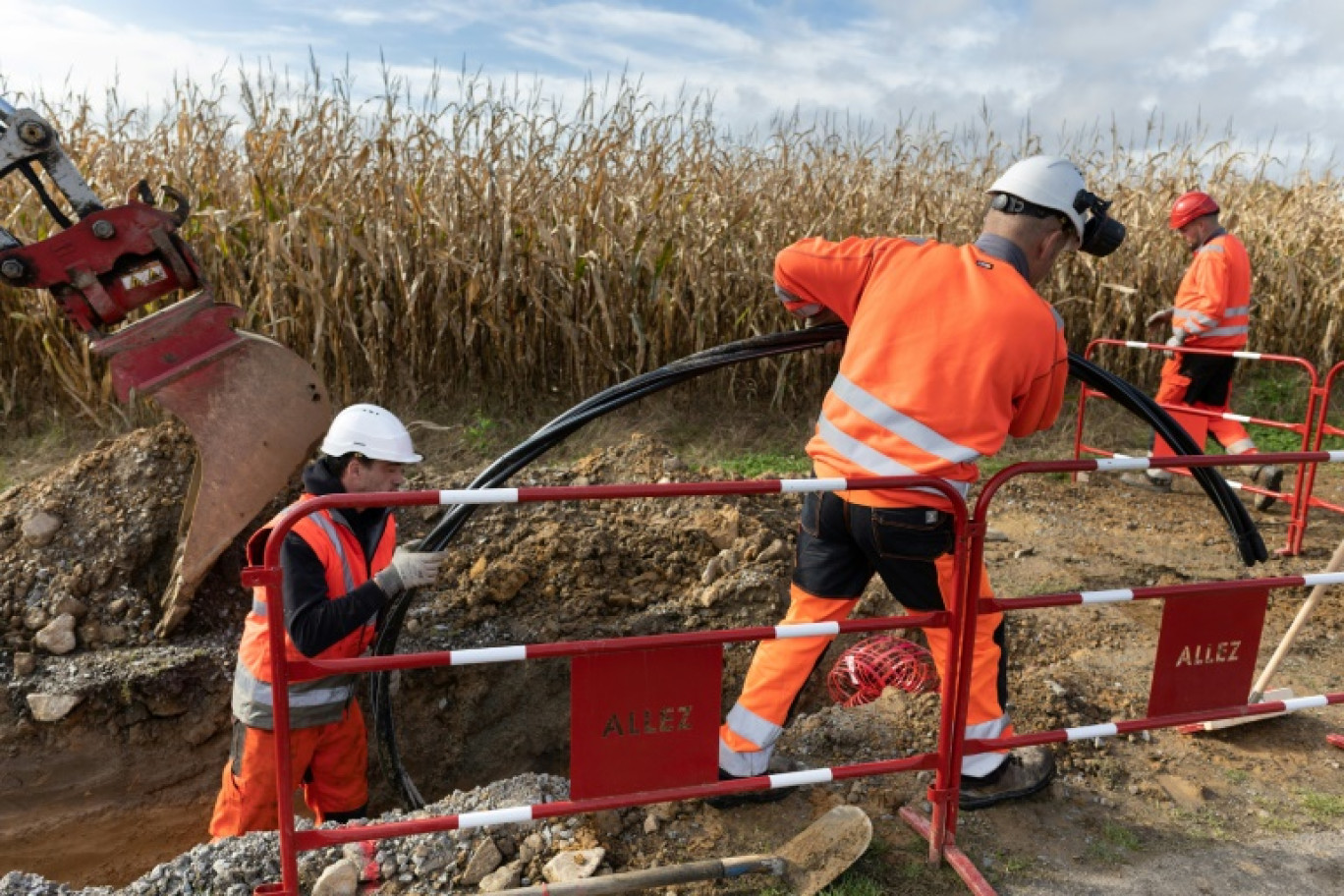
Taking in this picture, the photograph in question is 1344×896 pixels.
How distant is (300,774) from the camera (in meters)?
3.53

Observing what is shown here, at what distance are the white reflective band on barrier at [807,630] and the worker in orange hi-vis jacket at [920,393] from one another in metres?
0.28

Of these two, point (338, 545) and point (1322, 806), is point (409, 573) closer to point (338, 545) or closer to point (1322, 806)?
point (338, 545)

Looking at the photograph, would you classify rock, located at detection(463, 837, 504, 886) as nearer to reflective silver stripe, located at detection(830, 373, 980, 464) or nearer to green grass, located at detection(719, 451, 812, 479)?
reflective silver stripe, located at detection(830, 373, 980, 464)

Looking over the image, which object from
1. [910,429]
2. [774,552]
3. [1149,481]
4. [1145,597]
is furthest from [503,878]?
[1149,481]

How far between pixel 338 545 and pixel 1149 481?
278 inches

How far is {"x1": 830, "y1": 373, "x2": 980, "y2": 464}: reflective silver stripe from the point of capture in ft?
9.66

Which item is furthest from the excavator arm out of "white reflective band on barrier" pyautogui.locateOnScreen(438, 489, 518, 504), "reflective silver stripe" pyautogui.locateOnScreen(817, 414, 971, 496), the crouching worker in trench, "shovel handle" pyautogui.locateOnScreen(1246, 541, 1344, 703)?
"shovel handle" pyautogui.locateOnScreen(1246, 541, 1344, 703)

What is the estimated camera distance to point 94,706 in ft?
15.8

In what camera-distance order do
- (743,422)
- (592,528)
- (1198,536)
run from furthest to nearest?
(743,422) < (1198,536) < (592,528)

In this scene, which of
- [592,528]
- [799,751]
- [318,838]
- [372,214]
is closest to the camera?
[318,838]

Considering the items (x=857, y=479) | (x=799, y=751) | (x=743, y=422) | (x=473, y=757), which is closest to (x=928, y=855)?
(x=799, y=751)

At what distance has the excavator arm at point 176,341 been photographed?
372 cm

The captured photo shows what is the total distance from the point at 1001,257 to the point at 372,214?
5841 mm

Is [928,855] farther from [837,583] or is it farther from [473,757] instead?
[473,757]
